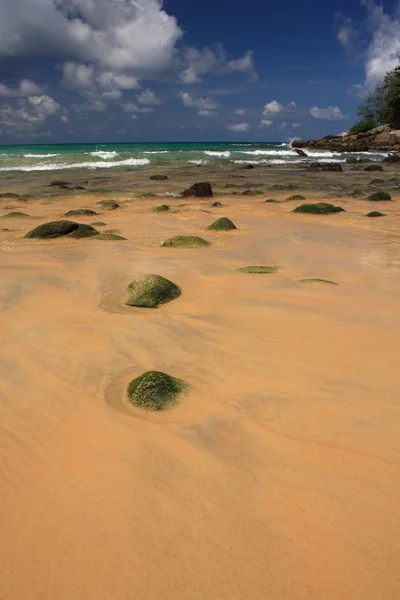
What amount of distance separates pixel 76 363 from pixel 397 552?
5.98ft

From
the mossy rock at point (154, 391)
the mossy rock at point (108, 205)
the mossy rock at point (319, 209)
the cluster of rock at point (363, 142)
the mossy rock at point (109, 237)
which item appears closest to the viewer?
the mossy rock at point (154, 391)

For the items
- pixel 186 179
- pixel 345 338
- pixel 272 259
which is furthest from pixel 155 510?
pixel 186 179

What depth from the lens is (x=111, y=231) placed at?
22.5ft

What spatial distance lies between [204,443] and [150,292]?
5.87 ft

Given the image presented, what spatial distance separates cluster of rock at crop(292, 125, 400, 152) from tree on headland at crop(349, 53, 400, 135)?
2.42 metres

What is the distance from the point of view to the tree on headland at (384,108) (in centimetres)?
5159

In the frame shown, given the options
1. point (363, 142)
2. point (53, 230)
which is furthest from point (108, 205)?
point (363, 142)

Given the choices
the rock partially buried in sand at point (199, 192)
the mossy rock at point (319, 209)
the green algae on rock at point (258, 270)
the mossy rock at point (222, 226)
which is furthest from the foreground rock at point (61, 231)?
the rock partially buried in sand at point (199, 192)

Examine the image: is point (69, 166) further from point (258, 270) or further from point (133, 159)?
point (258, 270)

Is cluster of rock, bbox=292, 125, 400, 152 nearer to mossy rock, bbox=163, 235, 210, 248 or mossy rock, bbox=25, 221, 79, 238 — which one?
mossy rock, bbox=163, 235, 210, 248

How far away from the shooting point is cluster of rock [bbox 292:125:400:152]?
43.6 metres

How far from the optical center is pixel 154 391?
7.12 ft

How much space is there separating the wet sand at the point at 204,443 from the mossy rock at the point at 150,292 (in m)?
0.10

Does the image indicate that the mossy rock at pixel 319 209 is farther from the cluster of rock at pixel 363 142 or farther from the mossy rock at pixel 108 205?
the cluster of rock at pixel 363 142
